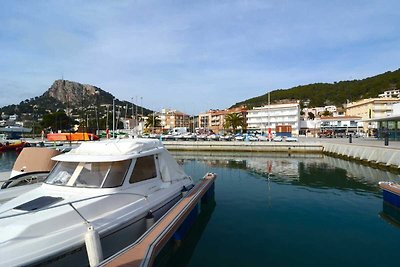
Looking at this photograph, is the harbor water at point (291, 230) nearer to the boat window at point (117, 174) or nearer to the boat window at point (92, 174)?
the boat window at point (117, 174)

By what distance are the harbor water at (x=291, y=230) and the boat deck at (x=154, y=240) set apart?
678 millimetres

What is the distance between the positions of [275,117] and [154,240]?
354ft

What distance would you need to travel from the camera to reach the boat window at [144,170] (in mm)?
8453

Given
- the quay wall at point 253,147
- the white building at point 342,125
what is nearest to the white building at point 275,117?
the white building at point 342,125

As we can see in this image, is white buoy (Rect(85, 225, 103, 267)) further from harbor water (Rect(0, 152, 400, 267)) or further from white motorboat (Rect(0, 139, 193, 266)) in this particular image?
harbor water (Rect(0, 152, 400, 267))

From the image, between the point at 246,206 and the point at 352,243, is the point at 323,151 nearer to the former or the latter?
the point at 246,206

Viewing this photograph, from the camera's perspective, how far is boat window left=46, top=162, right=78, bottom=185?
8.04 meters

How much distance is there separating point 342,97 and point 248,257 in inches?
7214

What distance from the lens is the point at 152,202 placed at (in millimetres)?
8477

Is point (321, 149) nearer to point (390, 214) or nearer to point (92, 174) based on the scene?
point (390, 214)

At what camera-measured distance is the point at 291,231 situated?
10.1m

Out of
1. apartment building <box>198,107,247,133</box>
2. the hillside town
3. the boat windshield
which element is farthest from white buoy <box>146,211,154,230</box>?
apartment building <box>198,107,247,133</box>

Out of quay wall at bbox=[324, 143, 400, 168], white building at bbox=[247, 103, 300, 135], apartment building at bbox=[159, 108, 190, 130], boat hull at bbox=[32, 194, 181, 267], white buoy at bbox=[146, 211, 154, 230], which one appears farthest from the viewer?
apartment building at bbox=[159, 108, 190, 130]

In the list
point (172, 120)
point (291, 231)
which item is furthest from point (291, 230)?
point (172, 120)
